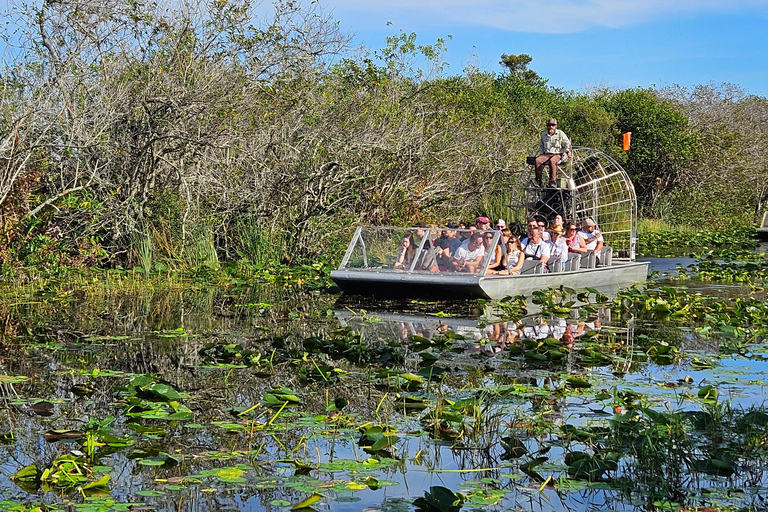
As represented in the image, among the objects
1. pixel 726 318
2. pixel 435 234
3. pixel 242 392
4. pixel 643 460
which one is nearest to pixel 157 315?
pixel 435 234

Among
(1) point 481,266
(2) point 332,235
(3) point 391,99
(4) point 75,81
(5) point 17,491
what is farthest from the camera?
(3) point 391,99

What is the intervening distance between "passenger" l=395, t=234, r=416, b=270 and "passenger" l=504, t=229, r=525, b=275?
151cm

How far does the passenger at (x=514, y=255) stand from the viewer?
15.5m

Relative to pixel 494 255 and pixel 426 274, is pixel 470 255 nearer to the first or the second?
pixel 494 255

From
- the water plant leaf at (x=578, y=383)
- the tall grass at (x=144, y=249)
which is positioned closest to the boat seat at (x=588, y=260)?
the tall grass at (x=144, y=249)

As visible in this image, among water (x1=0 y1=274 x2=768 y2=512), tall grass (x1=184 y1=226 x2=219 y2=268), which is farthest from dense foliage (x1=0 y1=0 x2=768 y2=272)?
water (x1=0 y1=274 x2=768 y2=512)

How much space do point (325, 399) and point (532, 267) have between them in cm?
855

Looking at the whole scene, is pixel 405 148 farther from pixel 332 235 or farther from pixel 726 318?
pixel 726 318

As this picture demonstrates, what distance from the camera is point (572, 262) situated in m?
16.8

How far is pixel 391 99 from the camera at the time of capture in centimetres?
2314

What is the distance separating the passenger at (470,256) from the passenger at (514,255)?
681 millimetres

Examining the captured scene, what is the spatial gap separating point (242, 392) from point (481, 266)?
23.7 feet

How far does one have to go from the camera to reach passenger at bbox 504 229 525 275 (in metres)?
15.5

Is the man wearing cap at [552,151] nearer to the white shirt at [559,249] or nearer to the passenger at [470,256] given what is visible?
the white shirt at [559,249]
